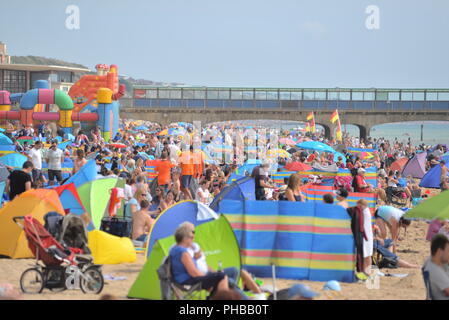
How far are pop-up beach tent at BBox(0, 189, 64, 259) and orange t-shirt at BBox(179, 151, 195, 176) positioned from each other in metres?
3.72

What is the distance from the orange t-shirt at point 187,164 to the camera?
12725mm

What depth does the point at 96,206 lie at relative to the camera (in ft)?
34.1

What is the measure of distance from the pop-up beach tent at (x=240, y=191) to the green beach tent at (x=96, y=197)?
1.66 m

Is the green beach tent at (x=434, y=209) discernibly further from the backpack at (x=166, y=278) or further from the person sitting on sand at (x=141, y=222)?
the person sitting on sand at (x=141, y=222)

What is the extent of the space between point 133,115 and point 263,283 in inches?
1976

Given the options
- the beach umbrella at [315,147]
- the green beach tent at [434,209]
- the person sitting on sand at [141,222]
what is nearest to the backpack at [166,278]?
the green beach tent at [434,209]

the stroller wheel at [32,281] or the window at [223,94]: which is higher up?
the window at [223,94]

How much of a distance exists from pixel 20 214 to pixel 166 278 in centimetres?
354

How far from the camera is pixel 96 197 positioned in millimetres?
10477

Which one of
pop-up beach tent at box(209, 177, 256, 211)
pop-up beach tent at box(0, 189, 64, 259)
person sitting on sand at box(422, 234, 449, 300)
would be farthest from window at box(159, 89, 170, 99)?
person sitting on sand at box(422, 234, 449, 300)

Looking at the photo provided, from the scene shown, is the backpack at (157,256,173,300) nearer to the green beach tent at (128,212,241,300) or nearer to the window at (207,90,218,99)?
the green beach tent at (128,212,241,300)

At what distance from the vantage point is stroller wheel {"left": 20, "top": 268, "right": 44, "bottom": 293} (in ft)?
24.3

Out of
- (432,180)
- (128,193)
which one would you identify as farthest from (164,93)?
(128,193)
